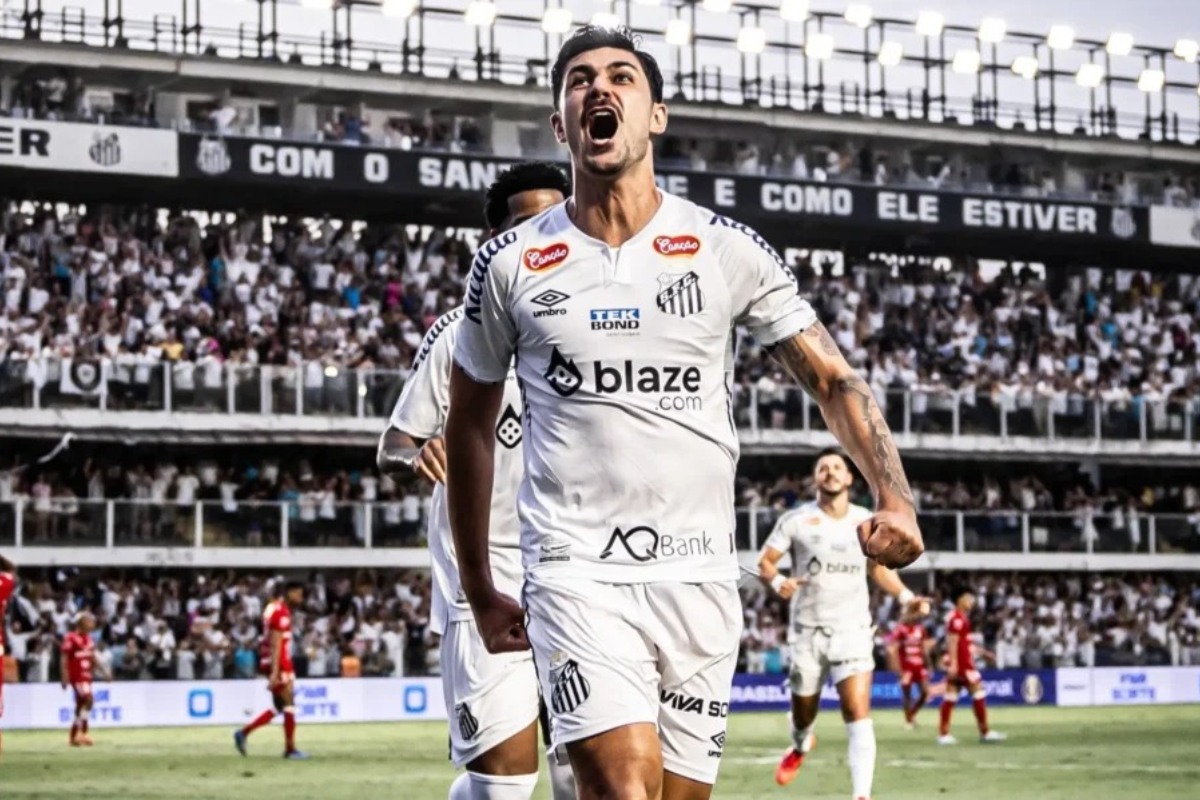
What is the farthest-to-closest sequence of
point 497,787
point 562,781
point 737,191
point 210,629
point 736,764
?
point 737,191 → point 210,629 → point 736,764 → point 497,787 → point 562,781

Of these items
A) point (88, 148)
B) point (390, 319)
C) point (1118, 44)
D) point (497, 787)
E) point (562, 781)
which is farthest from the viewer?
point (1118, 44)

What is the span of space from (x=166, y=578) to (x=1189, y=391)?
25851mm

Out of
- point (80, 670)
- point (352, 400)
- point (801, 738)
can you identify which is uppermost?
point (352, 400)

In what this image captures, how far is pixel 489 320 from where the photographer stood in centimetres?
653

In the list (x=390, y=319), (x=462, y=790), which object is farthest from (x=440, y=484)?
(x=390, y=319)

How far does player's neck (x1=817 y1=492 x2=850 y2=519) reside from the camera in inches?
737

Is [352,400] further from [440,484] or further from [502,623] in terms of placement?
[502,623]

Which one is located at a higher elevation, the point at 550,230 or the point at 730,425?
the point at 550,230

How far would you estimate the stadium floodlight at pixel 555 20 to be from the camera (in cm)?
5775

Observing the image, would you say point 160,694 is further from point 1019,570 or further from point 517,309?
point 517,309

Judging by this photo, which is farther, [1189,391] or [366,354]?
[1189,391]

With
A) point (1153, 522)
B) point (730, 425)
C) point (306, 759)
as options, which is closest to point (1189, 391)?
point (1153, 522)

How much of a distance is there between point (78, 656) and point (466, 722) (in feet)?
83.2

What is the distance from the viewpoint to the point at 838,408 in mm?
6418
